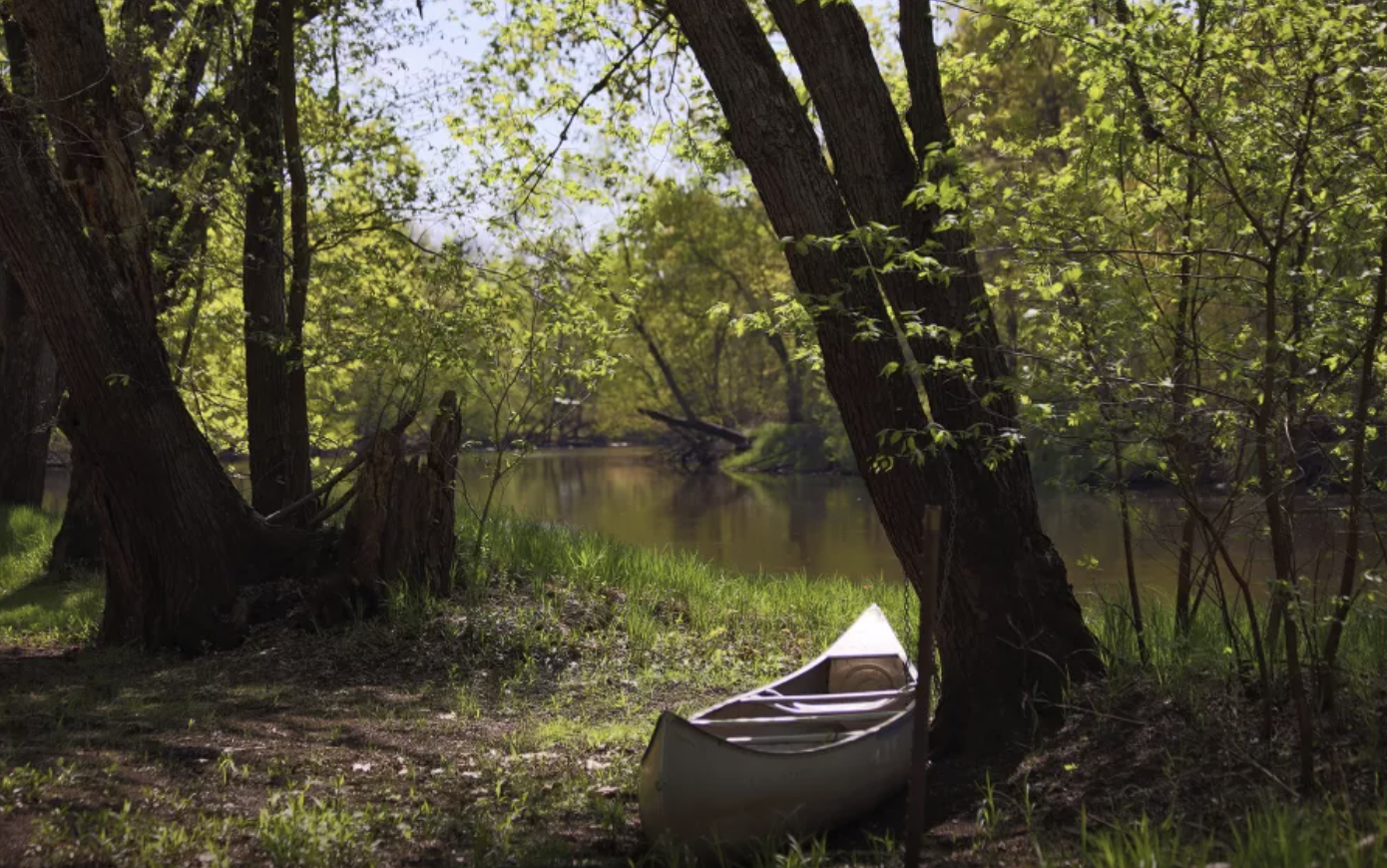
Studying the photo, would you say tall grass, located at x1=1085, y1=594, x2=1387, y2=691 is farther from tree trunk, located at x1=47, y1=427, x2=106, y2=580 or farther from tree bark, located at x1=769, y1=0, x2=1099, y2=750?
tree trunk, located at x1=47, y1=427, x2=106, y2=580

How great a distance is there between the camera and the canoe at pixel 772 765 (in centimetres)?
432

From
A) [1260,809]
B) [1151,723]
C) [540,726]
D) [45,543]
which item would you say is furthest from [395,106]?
[1260,809]

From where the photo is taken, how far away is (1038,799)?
189 inches

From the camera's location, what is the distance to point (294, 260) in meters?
9.98

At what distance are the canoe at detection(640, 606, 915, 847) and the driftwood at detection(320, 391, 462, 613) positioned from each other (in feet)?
13.3

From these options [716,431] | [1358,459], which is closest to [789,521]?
[716,431]

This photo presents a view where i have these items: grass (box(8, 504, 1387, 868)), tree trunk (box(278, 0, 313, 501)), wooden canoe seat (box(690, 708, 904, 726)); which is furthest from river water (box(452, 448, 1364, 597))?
tree trunk (box(278, 0, 313, 501))

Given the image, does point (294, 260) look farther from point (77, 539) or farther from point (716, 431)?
point (716, 431)

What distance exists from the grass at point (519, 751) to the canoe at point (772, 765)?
0.12 meters

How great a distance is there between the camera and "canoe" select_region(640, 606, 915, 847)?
4.32 metres

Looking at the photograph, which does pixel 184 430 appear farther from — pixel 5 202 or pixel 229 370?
pixel 229 370

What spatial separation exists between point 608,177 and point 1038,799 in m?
6.80

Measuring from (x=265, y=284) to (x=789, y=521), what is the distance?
13785 mm

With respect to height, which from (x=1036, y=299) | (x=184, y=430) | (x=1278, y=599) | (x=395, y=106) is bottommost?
(x=1278, y=599)
